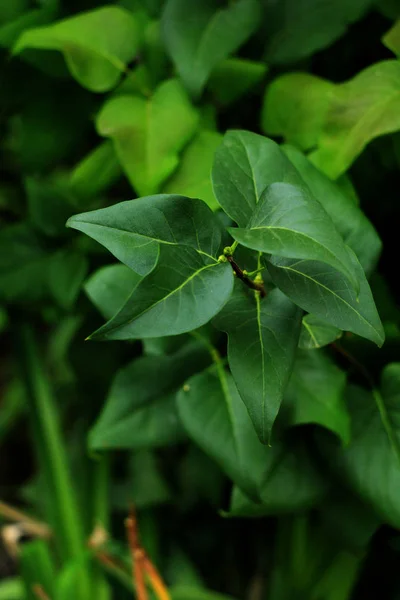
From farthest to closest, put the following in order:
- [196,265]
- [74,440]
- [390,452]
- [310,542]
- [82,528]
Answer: [74,440] < [82,528] < [310,542] < [390,452] < [196,265]

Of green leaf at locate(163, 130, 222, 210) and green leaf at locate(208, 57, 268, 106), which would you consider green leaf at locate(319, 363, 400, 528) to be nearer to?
green leaf at locate(163, 130, 222, 210)

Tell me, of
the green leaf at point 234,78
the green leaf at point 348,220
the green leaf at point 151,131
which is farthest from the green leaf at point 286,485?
the green leaf at point 234,78

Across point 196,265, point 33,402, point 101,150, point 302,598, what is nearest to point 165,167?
point 101,150

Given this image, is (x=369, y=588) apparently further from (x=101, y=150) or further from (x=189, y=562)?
(x=101, y=150)

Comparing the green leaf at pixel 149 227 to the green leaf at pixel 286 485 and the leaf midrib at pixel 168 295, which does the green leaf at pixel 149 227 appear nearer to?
the leaf midrib at pixel 168 295

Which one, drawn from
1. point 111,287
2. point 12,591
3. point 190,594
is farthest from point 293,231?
point 12,591

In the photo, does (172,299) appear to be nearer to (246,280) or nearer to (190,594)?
(246,280)
